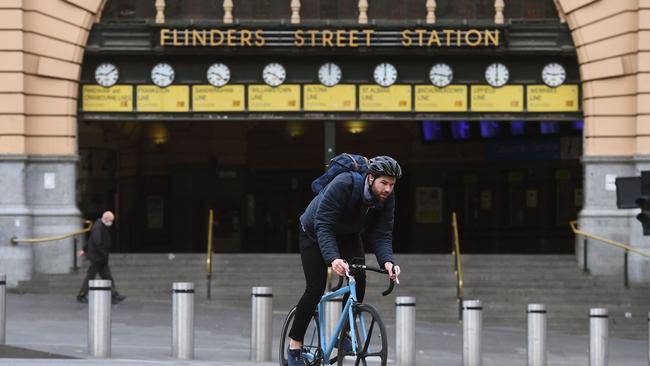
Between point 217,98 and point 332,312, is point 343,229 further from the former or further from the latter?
point 217,98

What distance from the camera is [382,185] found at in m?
8.91

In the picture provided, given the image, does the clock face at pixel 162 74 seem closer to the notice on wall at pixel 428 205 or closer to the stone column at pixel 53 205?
the stone column at pixel 53 205

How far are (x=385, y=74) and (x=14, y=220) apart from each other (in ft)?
25.7

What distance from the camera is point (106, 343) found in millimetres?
14055

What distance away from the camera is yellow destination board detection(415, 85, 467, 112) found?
25.1 m

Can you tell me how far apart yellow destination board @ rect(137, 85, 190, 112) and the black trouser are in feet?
52.6

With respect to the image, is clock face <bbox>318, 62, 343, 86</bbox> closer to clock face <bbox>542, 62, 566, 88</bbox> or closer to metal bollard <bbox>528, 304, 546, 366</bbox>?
clock face <bbox>542, 62, 566, 88</bbox>

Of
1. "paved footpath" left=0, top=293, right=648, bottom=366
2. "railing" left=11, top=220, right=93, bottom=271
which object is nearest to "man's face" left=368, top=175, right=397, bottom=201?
"paved footpath" left=0, top=293, right=648, bottom=366

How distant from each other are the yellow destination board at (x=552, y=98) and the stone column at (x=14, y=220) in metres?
10.1

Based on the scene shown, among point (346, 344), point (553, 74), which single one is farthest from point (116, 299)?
point (346, 344)

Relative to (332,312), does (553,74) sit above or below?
above

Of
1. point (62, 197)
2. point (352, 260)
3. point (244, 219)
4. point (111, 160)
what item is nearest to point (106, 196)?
point (111, 160)

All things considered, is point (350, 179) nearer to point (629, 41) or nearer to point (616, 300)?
point (616, 300)

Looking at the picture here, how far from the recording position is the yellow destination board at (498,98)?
25188 millimetres
